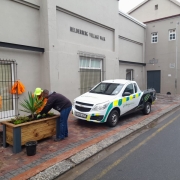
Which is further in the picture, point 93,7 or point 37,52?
point 93,7

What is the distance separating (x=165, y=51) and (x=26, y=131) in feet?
55.1

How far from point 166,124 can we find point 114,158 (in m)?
4.17

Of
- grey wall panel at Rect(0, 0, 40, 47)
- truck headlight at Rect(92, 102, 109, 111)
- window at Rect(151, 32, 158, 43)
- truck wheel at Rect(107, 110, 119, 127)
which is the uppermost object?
window at Rect(151, 32, 158, 43)

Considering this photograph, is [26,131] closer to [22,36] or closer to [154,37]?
[22,36]

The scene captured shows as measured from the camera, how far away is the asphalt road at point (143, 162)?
375 cm

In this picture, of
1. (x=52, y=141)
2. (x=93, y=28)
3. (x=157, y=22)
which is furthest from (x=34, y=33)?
(x=157, y=22)

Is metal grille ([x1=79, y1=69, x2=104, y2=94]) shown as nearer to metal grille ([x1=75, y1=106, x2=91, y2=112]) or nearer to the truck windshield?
the truck windshield

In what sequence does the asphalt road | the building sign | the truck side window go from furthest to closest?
1. the building sign
2. the truck side window
3. the asphalt road

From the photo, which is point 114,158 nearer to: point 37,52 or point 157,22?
point 37,52

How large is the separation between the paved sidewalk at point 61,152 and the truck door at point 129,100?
0.80 metres

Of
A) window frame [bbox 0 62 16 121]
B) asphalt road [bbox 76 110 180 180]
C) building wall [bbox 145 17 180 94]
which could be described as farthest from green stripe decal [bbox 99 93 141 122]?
building wall [bbox 145 17 180 94]

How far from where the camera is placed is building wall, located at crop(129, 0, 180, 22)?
773 inches

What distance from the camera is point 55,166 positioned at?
406cm

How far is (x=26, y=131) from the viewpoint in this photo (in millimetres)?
4887
